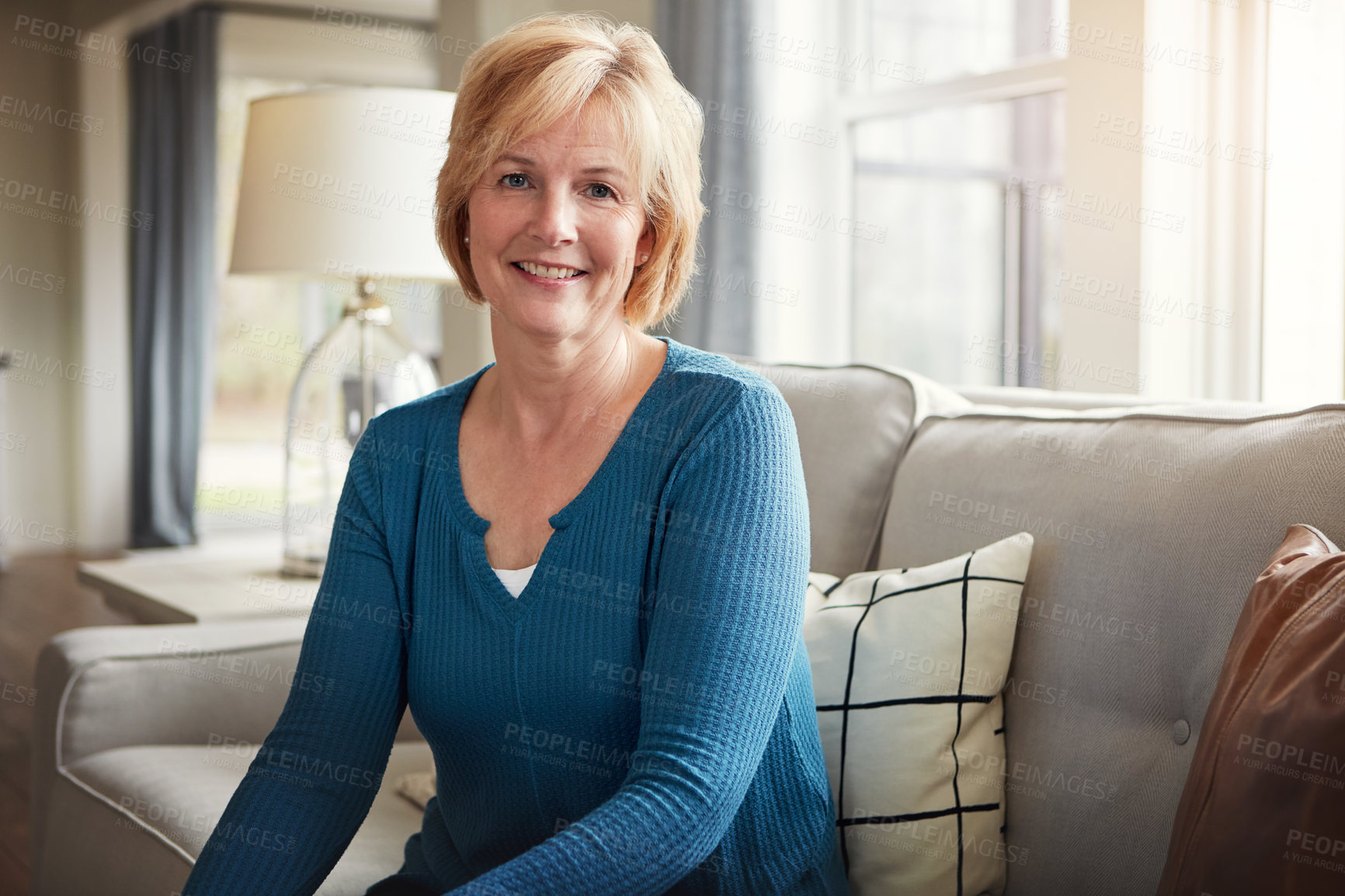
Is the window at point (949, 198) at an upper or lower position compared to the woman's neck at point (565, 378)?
upper

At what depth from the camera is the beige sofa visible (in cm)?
105

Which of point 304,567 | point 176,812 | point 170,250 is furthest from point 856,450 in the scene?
point 170,250

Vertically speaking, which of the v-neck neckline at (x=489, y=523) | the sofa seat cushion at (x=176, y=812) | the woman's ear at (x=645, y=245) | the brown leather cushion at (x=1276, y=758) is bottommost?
the sofa seat cushion at (x=176, y=812)

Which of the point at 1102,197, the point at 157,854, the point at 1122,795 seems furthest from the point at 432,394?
the point at 1102,197

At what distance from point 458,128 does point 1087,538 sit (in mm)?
735

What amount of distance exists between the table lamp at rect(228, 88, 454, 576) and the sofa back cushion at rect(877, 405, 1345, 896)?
1225mm

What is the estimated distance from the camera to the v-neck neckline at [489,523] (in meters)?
1.11

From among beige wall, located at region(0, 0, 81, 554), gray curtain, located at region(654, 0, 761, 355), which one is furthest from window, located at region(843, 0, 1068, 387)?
beige wall, located at region(0, 0, 81, 554)

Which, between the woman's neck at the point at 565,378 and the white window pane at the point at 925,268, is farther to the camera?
the white window pane at the point at 925,268

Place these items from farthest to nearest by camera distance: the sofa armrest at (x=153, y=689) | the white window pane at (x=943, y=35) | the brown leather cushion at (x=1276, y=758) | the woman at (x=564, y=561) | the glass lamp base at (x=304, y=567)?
the white window pane at (x=943, y=35) → the glass lamp base at (x=304, y=567) → the sofa armrest at (x=153, y=689) → the woman at (x=564, y=561) → the brown leather cushion at (x=1276, y=758)

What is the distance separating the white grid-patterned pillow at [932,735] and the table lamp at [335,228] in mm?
1186

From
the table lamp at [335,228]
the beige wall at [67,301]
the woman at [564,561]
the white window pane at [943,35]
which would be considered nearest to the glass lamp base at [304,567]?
the table lamp at [335,228]

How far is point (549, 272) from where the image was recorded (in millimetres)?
1134

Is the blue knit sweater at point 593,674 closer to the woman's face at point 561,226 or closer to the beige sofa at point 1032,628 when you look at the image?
the woman's face at point 561,226
